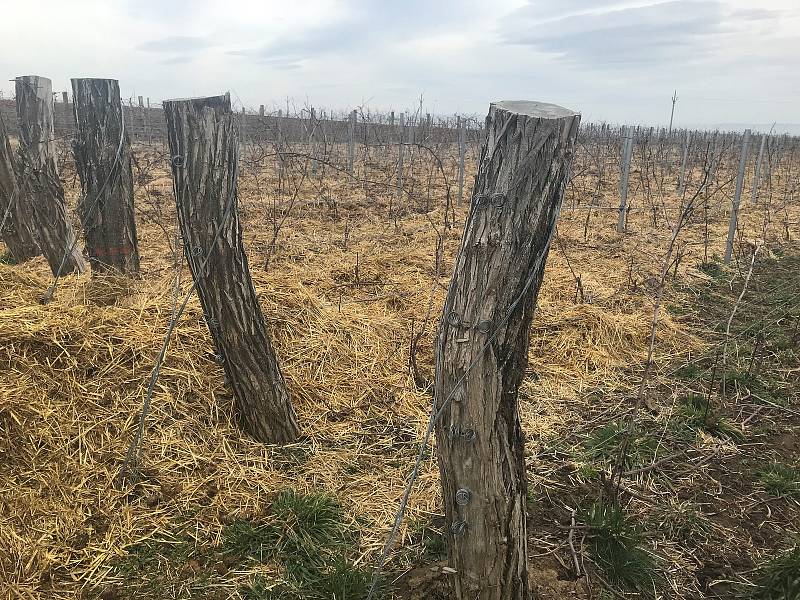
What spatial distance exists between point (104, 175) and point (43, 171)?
46.5 inches

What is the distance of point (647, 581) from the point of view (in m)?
2.18

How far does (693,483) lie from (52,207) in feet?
16.0

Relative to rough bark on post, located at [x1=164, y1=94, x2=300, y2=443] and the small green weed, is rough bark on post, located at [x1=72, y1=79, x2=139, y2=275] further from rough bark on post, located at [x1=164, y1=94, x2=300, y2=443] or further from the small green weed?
the small green weed

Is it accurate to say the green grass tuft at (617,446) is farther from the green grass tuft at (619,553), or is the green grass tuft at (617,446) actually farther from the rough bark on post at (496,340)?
the rough bark on post at (496,340)

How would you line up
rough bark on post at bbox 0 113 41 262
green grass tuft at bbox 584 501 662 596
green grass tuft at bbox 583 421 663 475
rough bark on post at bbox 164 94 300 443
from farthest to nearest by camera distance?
rough bark on post at bbox 0 113 41 262, green grass tuft at bbox 583 421 663 475, rough bark on post at bbox 164 94 300 443, green grass tuft at bbox 584 501 662 596

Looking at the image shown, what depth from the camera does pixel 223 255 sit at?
2467 mm

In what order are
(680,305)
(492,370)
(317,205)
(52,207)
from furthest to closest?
(317,205)
(680,305)
(52,207)
(492,370)

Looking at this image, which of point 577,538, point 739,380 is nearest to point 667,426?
point 739,380

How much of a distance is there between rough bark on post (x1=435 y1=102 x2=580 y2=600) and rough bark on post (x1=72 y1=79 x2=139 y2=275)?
263 cm

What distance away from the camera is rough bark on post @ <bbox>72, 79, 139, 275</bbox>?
3.33 metres

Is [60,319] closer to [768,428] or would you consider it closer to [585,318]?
[585,318]

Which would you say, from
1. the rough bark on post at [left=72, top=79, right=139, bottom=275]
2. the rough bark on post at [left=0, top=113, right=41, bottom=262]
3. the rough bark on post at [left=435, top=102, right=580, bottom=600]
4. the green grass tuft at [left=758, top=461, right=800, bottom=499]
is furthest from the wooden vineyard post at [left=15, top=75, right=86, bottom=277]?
the green grass tuft at [left=758, top=461, right=800, bottom=499]

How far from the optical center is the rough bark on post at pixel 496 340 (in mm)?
1472

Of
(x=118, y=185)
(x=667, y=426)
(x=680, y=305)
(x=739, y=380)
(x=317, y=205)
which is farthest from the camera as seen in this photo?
(x=317, y=205)
